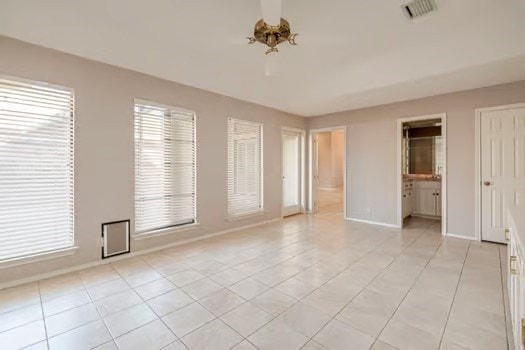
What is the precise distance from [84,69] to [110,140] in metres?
0.91

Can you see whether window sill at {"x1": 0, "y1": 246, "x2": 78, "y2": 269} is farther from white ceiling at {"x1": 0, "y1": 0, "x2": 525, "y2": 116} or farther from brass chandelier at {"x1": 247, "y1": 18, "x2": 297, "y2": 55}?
brass chandelier at {"x1": 247, "y1": 18, "x2": 297, "y2": 55}

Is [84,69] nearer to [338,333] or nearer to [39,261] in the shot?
[39,261]

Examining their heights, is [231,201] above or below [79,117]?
below

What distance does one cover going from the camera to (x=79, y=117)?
301cm

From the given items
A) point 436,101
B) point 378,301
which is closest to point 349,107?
point 436,101

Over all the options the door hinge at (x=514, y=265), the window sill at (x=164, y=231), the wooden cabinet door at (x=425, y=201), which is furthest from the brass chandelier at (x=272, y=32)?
the wooden cabinet door at (x=425, y=201)

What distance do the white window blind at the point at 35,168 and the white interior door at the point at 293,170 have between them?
14.8ft

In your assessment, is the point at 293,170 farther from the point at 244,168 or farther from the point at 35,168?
the point at 35,168

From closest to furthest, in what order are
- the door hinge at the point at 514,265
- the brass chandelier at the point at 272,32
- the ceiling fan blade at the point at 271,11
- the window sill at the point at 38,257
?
the door hinge at the point at 514,265 < the ceiling fan blade at the point at 271,11 < the brass chandelier at the point at 272,32 < the window sill at the point at 38,257

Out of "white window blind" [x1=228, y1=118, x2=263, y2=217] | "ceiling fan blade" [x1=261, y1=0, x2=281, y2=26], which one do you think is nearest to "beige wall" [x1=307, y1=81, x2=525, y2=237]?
"white window blind" [x1=228, y1=118, x2=263, y2=217]

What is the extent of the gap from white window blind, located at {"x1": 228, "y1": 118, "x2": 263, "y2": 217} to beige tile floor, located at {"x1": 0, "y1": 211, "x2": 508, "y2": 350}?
135cm

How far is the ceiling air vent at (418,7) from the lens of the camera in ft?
7.29

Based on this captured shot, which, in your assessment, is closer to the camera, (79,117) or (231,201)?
(79,117)

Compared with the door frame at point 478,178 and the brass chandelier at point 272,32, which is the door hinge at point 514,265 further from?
the door frame at point 478,178
